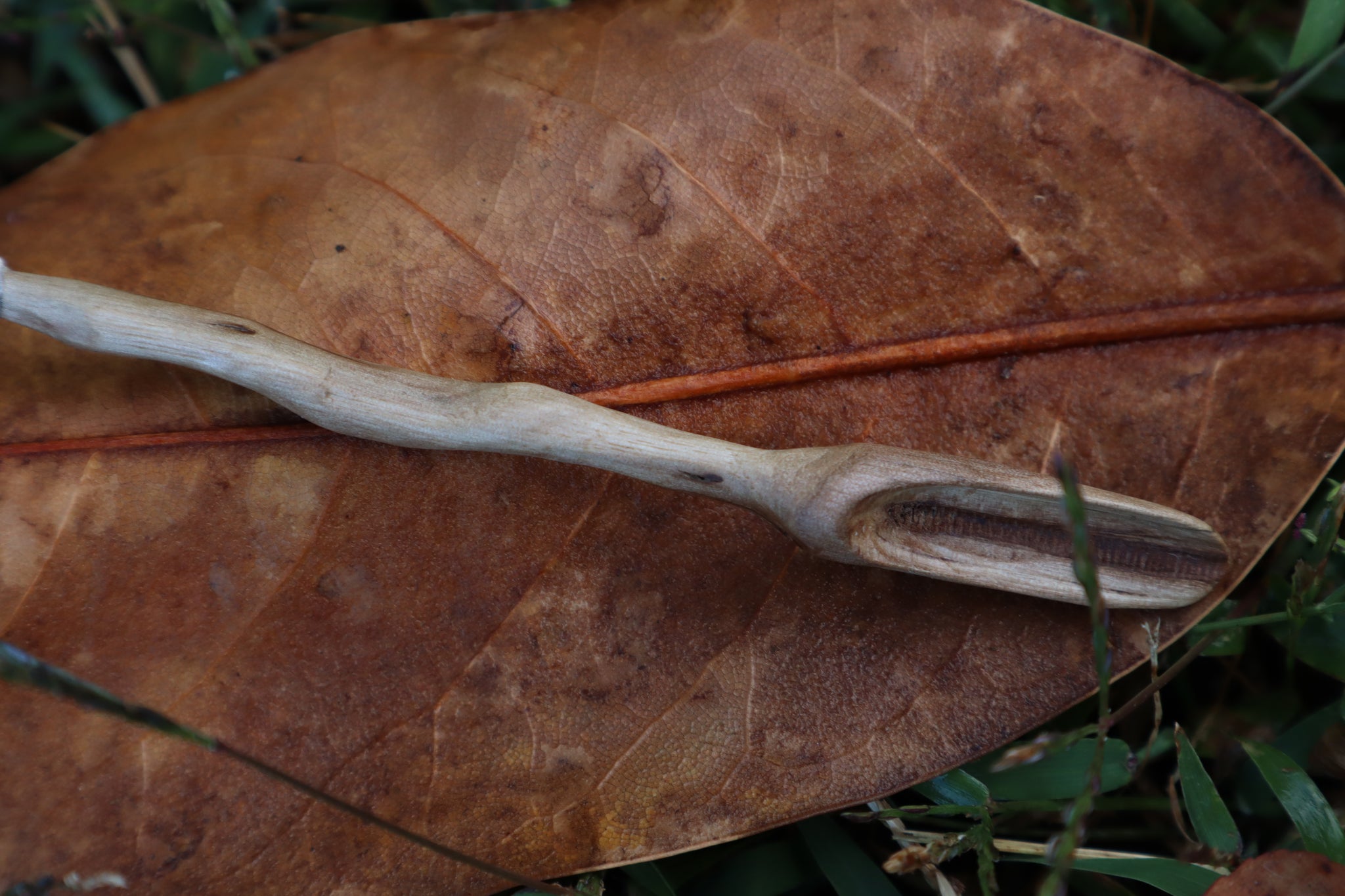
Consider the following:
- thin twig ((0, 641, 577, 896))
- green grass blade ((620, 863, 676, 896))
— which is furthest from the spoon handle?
green grass blade ((620, 863, 676, 896))

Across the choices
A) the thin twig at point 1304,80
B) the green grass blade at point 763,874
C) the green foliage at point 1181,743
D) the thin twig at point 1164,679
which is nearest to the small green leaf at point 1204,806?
the green foliage at point 1181,743

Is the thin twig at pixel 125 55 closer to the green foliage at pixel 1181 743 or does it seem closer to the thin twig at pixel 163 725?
the green foliage at pixel 1181 743

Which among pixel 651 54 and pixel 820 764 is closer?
pixel 820 764

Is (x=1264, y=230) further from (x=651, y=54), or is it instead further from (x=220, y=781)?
(x=220, y=781)

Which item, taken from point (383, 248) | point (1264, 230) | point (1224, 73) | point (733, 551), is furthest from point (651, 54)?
point (1224, 73)

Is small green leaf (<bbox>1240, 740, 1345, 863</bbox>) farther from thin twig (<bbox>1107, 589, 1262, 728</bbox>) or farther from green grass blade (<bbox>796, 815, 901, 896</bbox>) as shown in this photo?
green grass blade (<bbox>796, 815, 901, 896</bbox>)
